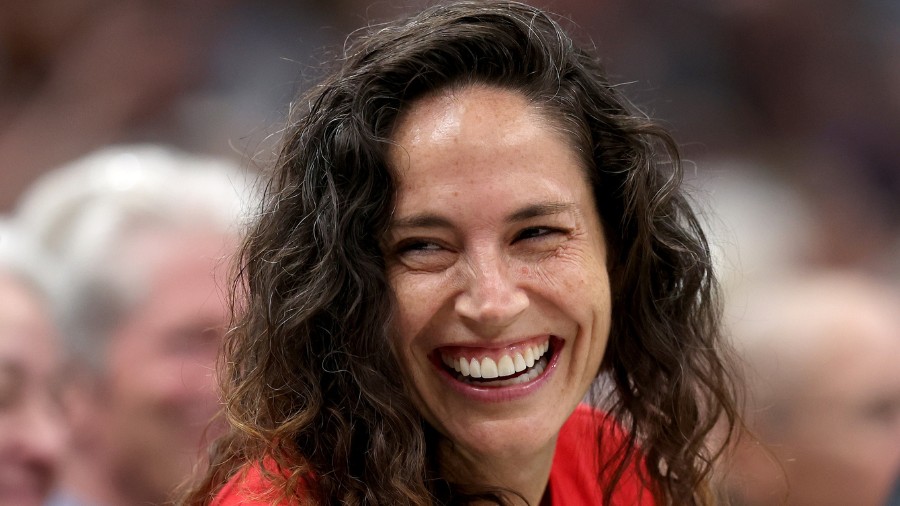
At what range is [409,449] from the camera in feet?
3.99

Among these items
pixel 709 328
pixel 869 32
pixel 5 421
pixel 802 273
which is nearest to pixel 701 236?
pixel 709 328

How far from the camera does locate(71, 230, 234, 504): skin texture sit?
2057mm

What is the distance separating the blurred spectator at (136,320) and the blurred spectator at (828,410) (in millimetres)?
1224

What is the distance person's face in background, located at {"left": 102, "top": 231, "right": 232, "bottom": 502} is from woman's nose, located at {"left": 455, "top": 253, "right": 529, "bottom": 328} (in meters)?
0.99

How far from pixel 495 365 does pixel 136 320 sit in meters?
1.17

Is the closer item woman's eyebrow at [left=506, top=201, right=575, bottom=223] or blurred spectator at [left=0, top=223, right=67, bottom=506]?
woman's eyebrow at [left=506, top=201, right=575, bottom=223]

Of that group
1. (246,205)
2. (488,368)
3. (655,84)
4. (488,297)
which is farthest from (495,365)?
(655,84)

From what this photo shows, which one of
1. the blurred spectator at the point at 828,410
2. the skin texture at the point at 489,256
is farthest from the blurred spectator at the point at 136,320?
the blurred spectator at the point at 828,410

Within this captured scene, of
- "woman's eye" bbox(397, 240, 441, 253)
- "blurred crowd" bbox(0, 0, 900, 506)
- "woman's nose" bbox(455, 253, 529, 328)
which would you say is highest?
"blurred crowd" bbox(0, 0, 900, 506)

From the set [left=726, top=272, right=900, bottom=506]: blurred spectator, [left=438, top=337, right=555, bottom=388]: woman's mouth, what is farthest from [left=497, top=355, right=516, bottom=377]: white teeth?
[left=726, top=272, right=900, bottom=506]: blurred spectator

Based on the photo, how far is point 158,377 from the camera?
2070mm

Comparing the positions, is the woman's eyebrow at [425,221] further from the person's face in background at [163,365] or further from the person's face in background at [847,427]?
the person's face in background at [847,427]

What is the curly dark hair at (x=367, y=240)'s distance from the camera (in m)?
1.20

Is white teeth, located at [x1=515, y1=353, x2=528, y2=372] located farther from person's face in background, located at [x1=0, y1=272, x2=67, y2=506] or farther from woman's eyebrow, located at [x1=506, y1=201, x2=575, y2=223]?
person's face in background, located at [x1=0, y1=272, x2=67, y2=506]
